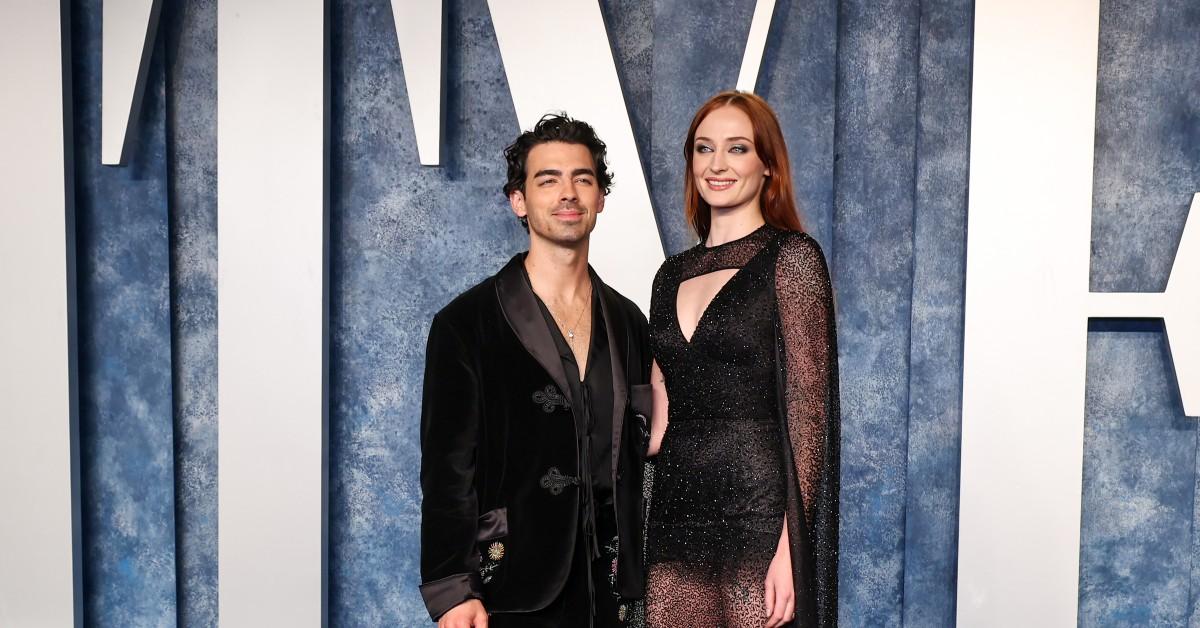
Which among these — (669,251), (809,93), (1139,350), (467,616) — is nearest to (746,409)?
(467,616)

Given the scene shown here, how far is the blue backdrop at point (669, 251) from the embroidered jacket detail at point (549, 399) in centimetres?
109

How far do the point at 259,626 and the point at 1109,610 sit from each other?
2.76 metres

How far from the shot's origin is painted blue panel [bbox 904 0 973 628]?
2912mm

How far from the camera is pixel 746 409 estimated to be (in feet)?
6.31

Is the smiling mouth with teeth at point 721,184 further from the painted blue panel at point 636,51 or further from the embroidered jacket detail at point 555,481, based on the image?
the painted blue panel at point 636,51

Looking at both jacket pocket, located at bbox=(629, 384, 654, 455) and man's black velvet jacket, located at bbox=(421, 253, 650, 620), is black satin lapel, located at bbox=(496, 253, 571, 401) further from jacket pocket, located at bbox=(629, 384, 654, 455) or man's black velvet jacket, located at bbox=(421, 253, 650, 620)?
jacket pocket, located at bbox=(629, 384, 654, 455)

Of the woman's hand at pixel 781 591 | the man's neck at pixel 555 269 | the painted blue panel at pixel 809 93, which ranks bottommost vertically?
the woman's hand at pixel 781 591

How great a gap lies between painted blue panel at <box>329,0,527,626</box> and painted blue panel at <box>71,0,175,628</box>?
58 cm

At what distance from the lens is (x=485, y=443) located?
6.59 feet

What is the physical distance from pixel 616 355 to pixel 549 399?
205 mm

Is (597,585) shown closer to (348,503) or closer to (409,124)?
(348,503)

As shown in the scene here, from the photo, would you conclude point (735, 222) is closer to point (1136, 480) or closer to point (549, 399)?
point (549, 399)

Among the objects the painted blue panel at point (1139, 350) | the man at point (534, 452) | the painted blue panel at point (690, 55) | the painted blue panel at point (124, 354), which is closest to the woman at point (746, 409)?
the man at point (534, 452)

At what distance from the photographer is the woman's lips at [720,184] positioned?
6.42 ft
